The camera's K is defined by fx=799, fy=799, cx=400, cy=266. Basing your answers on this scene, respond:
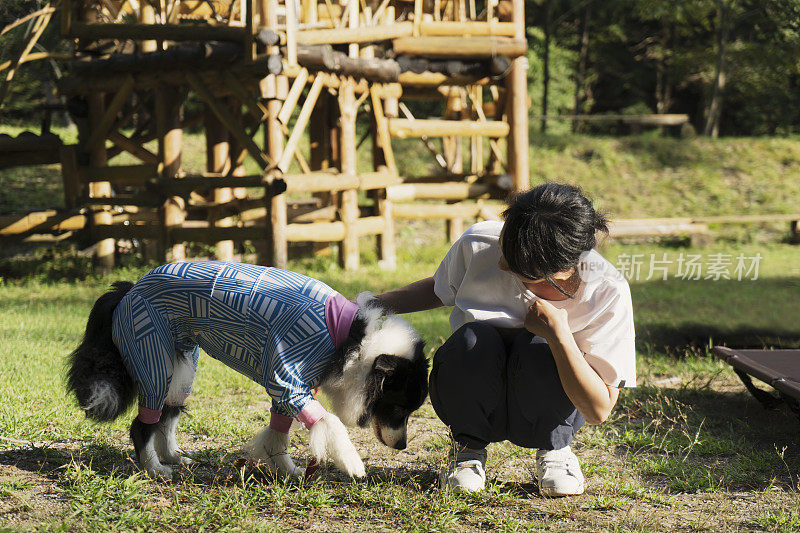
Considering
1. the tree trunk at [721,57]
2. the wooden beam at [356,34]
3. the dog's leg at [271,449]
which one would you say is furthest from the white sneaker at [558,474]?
the tree trunk at [721,57]

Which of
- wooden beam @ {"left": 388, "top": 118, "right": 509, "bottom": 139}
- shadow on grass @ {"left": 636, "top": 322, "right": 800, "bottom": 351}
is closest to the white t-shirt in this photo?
shadow on grass @ {"left": 636, "top": 322, "right": 800, "bottom": 351}

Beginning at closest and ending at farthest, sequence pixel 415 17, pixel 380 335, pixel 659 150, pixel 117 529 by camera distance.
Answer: pixel 117 529 → pixel 380 335 → pixel 415 17 → pixel 659 150

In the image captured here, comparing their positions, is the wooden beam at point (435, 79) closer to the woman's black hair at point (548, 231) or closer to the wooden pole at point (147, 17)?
the wooden pole at point (147, 17)

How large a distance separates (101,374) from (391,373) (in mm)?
1201

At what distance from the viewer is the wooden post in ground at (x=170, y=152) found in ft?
Result: 31.0

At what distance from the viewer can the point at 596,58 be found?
91.4ft

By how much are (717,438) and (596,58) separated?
25.6 metres

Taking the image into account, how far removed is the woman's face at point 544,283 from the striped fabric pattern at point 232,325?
0.69 metres

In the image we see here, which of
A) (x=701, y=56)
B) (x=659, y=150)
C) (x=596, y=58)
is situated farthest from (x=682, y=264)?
(x=596, y=58)

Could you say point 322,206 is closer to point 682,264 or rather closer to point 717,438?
point 682,264

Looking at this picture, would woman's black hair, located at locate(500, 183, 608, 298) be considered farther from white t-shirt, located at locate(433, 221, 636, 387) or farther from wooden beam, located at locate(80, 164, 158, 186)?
wooden beam, located at locate(80, 164, 158, 186)

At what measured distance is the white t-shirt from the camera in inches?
117

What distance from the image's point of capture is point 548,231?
2752 mm

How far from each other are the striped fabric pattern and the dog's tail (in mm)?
68
